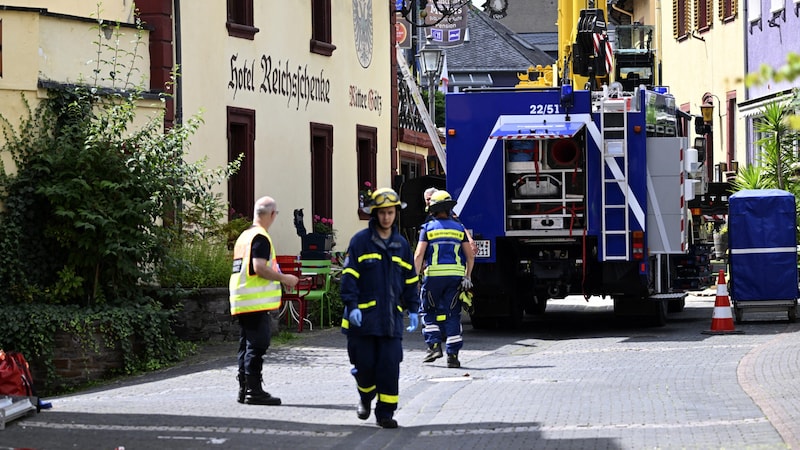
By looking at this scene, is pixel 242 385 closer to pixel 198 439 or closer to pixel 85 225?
pixel 198 439

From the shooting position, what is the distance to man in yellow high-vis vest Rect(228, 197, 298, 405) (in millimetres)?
11328

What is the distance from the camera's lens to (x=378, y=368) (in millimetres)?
10148

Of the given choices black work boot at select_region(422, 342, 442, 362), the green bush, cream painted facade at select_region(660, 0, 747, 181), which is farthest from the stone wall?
cream painted facade at select_region(660, 0, 747, 181)

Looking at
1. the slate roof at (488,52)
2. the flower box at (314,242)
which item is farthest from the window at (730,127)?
the slate roof at (488,52)

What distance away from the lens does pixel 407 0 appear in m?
28.8

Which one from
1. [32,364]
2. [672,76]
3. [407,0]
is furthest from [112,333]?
[672,76]

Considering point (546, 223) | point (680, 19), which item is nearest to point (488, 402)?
point (546, 223)

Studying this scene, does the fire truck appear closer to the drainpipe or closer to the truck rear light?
the truck rear light

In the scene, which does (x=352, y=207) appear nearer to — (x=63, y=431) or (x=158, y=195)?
(x=158, y=195)

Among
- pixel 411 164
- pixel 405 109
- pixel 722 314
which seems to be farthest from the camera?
pixel 411 164

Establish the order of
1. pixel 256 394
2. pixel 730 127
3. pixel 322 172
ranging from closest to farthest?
pixel 256 394, pixel 322 172, pixel 730 127

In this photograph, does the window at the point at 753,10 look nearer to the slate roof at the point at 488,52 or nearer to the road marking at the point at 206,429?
the road marking at the point at 206,429

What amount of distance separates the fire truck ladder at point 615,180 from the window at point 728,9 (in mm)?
17927

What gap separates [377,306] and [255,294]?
1.56m
